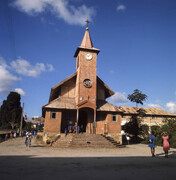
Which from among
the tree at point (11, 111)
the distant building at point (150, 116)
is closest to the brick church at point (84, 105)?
Answer: the distant building at point (150, 116)

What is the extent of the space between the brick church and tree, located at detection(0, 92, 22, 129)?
Result: 2691 centimetres

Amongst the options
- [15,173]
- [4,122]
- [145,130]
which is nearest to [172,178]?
[15,173]

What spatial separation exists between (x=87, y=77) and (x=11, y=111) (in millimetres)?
33736

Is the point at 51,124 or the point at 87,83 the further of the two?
the point at 87,83

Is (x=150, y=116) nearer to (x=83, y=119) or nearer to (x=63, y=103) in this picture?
(x=83, y=119)

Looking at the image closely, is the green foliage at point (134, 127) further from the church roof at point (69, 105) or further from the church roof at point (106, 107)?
the church roof at point (69, 105)


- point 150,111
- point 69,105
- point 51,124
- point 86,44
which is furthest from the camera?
point 150,111

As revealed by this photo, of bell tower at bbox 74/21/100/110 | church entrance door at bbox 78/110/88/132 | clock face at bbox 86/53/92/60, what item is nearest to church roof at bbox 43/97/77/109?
bell tower at bbox 74/21/100/110

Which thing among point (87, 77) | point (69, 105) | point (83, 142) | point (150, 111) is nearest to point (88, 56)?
point (87, 77)

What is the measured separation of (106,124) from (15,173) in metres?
17.2

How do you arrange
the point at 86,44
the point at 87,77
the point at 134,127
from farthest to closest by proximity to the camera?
the point at 134,127, the point at 86,44, the point at 87,77

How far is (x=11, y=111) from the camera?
4725 cm

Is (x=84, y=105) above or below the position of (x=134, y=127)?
above

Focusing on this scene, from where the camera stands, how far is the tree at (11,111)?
150ft
